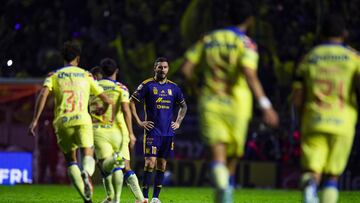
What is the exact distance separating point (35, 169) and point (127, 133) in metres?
11.4

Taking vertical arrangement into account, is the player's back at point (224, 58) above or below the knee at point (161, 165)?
above

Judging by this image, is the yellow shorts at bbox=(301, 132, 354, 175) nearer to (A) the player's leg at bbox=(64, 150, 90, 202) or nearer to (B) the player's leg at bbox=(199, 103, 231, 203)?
(B) the player's leg at bbox=(199, 103, 231, 203)

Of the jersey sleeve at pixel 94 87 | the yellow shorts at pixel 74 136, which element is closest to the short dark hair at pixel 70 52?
the jersey sleeve at pixel 94 87

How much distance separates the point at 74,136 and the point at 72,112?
312mm

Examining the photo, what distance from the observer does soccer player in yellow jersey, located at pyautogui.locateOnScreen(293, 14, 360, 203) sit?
924cm

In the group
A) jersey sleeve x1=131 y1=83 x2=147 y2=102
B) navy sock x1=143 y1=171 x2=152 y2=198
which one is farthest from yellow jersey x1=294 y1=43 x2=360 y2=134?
jersey sleeve x1=131 y1=83 x2=147 y2=102

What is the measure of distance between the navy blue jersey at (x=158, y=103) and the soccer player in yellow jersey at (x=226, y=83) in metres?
5.95

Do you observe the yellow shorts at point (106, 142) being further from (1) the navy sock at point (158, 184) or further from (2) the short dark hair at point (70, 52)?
(1) the navy sock at point (158, 184)

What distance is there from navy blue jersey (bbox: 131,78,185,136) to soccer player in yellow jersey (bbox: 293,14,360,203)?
19.9 ft

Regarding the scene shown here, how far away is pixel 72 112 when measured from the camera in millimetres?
11672

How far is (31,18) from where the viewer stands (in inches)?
1197

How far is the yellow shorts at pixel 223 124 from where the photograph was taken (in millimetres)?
9141

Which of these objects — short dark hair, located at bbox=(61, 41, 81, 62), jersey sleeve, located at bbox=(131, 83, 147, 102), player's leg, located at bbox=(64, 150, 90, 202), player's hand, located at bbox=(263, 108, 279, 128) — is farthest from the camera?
jersey sleeve, located at bbox=(131, 83, 147, 102)

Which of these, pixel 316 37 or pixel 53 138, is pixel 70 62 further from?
pixel 316 37
